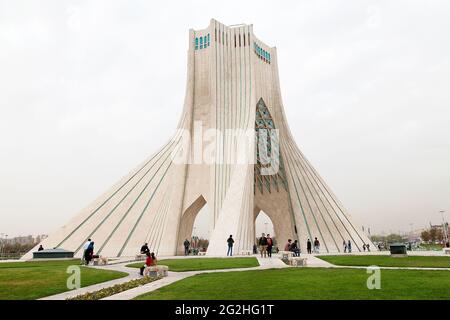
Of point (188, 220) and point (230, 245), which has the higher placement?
point (188, 220)

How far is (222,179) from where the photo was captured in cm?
2303

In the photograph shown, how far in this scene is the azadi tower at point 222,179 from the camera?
805 inches

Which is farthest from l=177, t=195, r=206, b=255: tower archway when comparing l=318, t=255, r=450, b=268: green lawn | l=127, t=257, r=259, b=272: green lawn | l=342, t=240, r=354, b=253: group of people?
l=318, t=255, r=450, b=268: green lawn

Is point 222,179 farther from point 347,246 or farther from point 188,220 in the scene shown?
point 347,246

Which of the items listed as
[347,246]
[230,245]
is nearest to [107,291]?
[230,245]

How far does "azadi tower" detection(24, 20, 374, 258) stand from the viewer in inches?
805

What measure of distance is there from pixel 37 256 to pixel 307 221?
15.9 metres

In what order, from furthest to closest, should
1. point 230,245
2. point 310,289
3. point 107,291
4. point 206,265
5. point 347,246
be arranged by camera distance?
point 347,246 < point 230,245 < point 206,265 < point 107,291 < point 310,289

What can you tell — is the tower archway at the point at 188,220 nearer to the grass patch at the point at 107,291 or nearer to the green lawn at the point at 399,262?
the green lawn at the point at 399,262

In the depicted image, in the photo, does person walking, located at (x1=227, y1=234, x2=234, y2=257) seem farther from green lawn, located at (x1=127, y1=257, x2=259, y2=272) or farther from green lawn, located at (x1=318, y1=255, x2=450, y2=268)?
green lawn, located at (x1=318, y1=255, x2=450, y2=268)

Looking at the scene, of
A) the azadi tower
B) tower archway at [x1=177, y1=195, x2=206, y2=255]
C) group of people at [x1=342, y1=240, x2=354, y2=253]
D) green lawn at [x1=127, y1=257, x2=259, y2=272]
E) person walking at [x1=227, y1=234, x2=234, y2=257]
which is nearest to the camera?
green lawn at [x1=127, y1=257, x2=259, y2=272]

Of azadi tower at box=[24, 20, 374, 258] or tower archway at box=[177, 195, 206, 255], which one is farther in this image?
tower archway at box=[177, 195, 206, 255]

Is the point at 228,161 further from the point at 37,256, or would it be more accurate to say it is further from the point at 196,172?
the point at 37,256
